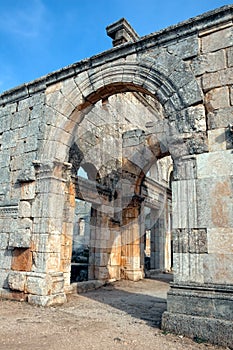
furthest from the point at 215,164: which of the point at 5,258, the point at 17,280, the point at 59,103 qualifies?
Answer: the point at 5,258

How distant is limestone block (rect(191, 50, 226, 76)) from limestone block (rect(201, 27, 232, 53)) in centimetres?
9

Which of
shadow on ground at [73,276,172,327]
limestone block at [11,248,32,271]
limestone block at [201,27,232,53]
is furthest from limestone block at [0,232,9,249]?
limestone block at [201,27,232,53]

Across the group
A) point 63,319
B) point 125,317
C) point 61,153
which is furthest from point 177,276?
point 61,153

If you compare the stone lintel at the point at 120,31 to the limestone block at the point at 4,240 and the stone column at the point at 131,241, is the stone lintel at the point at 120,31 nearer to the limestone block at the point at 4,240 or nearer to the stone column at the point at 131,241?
the stone column at the point at 131,241

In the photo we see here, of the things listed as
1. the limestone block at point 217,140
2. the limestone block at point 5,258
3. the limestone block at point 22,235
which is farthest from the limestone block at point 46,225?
the limestone block at point 217,140

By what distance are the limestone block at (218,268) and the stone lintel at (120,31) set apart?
265 inches

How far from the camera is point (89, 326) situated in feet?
12.1

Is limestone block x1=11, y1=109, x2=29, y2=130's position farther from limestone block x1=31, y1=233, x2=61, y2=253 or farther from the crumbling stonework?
limestone block x1=31, y1=233, x2=61, y2=253

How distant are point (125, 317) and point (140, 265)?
4923 millimetres

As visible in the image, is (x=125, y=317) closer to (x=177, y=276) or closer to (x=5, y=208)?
(x=177, y=276)

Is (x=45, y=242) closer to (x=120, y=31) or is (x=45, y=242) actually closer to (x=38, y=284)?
(x=38, y=284)

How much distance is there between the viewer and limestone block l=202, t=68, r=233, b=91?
153 inches

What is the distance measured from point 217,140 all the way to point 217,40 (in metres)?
1.46

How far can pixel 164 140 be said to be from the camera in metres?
8.77
